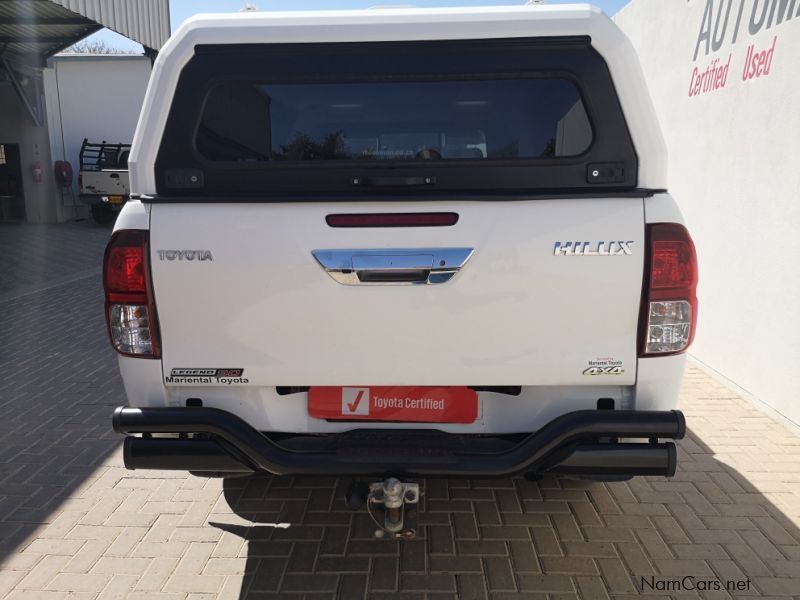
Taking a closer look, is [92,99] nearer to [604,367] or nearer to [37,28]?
[37,28]

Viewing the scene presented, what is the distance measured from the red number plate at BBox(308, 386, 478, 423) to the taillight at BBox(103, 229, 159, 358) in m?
0.68

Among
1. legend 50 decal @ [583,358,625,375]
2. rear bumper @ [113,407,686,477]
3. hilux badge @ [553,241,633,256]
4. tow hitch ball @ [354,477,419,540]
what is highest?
hilux badge @ [553,241,633,256]

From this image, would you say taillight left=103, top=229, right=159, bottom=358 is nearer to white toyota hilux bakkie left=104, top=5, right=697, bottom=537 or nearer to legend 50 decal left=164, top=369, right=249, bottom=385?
white toyota hilux bakkie left=104, top=5, right=697, bottom=537

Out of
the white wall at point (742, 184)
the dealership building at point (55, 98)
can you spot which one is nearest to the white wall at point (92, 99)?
the dealership building at point (55, 98)

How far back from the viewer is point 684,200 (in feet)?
19.2

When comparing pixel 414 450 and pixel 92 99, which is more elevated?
pixel 92 99

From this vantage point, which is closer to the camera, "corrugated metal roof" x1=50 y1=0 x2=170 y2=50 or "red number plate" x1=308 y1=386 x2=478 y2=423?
"red number plate" x1=308 y1=386 x2=478 y2=423

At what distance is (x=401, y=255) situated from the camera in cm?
226

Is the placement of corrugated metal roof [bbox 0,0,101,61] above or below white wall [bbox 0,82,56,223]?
above

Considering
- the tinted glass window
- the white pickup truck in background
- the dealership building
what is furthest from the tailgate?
the white pickup truck in background

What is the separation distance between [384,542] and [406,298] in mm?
1334

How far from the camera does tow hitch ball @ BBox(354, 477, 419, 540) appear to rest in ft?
7.79

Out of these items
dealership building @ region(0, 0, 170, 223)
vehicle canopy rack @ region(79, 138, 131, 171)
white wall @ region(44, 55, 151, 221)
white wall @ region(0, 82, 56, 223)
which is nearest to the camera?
dealership building @ region(0, 0, 170, 223)

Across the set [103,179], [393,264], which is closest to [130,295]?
[393,264]
